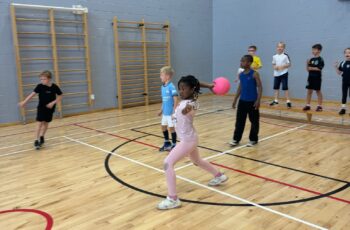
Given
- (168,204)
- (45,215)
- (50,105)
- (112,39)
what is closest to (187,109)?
(168,204)

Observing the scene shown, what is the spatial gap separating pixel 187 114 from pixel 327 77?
7358mm

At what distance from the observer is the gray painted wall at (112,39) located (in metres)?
7.10

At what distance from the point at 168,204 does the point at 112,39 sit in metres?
6.75

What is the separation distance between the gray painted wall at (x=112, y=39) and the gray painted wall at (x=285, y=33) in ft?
1.76

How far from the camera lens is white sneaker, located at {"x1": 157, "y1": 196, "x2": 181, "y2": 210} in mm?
2996

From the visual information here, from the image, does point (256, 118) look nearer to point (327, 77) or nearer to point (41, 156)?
point (41, 156)

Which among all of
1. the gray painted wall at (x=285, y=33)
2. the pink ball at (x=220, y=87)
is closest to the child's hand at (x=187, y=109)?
the pink ball at (x=220, y=87)

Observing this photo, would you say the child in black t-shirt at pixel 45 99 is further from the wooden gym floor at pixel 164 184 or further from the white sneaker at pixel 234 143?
the white sneaker at pixel 234 143

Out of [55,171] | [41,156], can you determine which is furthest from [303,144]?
[41,156]

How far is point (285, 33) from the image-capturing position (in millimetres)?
9672

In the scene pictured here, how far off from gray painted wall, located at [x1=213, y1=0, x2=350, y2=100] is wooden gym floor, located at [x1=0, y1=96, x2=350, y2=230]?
11.7 ft

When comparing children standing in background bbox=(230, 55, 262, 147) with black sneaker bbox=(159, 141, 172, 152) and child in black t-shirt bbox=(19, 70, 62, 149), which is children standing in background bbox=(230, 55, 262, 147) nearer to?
black sneaker bbox=(159, 141, 172, 152)

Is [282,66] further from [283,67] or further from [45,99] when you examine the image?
[45,99]

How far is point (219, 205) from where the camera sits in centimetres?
306
